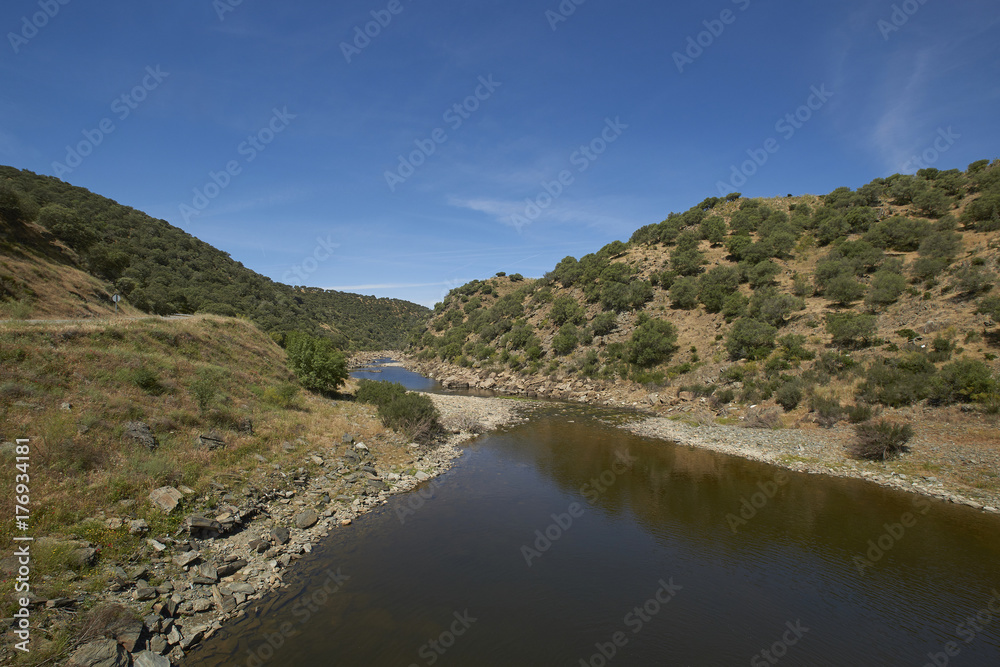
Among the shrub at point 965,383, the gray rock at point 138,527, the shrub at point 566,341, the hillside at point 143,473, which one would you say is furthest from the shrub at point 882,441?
the shrub at point 566,341

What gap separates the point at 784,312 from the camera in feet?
120

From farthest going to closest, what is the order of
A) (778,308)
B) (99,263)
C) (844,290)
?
(778,308), (99,263), (844,290)

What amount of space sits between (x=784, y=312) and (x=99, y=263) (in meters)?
63.9

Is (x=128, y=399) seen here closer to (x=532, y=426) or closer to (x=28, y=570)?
(x=28, y=570)

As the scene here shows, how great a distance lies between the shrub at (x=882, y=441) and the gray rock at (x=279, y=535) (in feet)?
85.4

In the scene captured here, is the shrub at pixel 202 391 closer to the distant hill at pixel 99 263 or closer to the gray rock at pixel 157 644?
the gray rock at pixel 157 644

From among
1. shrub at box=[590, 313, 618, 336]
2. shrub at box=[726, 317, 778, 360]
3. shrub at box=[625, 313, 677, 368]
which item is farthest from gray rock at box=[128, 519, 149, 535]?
shrub at box=[590, 313, 618, 336]

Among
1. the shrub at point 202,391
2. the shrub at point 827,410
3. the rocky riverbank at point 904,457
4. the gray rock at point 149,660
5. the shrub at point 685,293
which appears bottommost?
the gray rock at point 149,660

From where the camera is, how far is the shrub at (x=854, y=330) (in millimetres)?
27641

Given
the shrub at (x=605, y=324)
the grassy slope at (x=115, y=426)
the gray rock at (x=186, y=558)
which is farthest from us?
the shrub at (x=605, y=324)

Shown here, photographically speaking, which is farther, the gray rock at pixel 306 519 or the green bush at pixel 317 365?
the green bush at pixel 317 365

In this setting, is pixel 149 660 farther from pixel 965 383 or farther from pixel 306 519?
pixel 965 383

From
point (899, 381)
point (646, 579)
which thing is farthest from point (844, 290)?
point (646, 579)

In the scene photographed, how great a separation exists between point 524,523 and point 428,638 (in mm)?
6322
